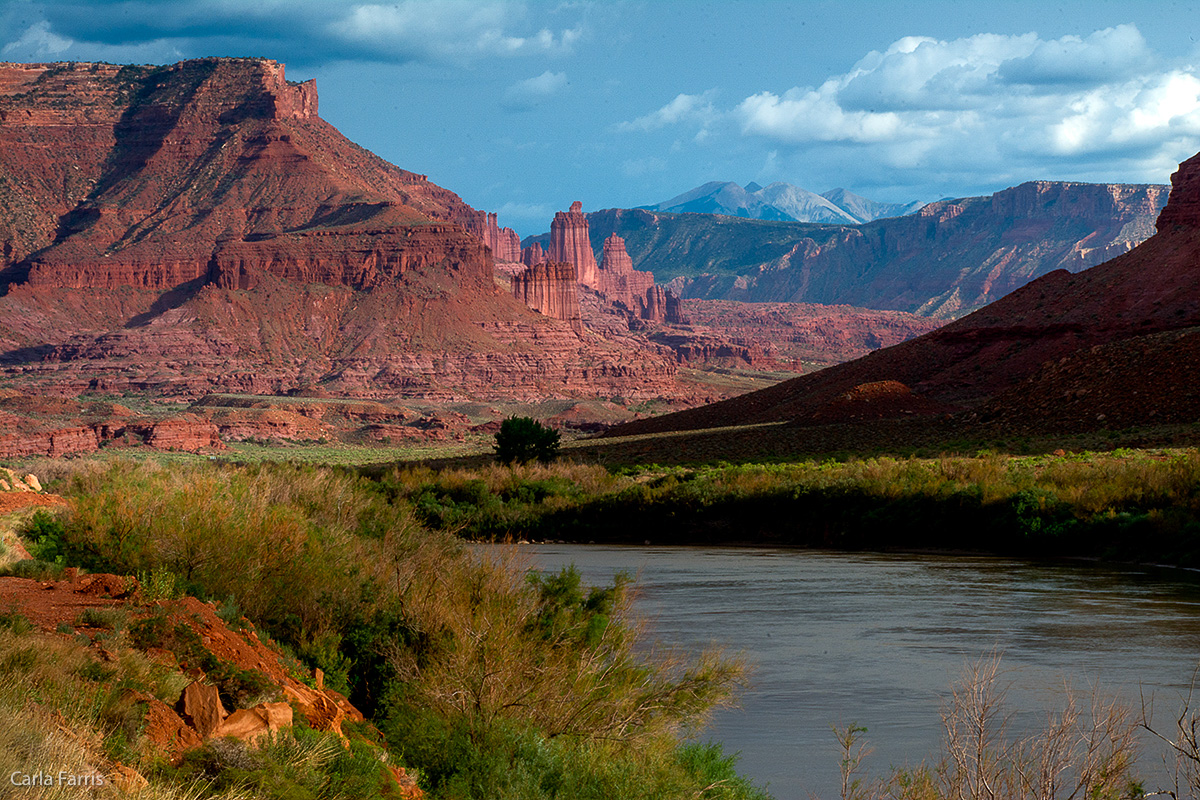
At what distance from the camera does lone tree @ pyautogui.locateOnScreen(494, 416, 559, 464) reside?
52688mm

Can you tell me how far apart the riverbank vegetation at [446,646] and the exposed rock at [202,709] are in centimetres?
80

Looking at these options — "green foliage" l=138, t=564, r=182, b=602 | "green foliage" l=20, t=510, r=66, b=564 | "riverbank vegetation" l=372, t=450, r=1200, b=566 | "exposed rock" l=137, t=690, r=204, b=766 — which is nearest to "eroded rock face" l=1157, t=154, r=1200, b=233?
"riverbank vegetation" l=372, t=450, r=1200, b=566

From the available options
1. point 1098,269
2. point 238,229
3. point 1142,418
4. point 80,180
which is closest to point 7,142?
point 80,180

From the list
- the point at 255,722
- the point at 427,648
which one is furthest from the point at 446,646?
the point at 255,722

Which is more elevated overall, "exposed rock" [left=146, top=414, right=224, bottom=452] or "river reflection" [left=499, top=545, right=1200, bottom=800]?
"exposed rock" [left=146, top=414, right=224, bottom=452]

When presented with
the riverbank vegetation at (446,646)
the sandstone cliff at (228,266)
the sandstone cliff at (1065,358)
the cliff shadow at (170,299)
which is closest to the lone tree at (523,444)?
the sandstone cliff at (1065,358)

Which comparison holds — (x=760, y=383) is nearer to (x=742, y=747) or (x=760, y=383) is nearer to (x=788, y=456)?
(x=788, y=456)

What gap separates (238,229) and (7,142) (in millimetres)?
41965

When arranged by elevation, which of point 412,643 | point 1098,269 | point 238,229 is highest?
point 238,229

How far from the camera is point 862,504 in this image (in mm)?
35188

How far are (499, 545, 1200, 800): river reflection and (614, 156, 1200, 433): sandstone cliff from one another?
848 inches

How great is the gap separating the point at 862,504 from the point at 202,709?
92.7ft

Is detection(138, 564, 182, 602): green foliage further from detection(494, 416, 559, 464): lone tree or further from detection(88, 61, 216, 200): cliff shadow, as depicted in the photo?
detection(88, 61, 216, 200): cliff shadow

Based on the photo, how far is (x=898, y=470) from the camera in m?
37.1
